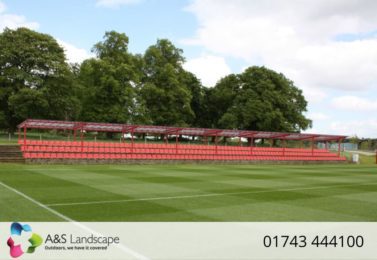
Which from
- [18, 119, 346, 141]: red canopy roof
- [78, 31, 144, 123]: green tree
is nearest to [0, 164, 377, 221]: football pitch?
[18, 119, 346, 141]: red canopy roof

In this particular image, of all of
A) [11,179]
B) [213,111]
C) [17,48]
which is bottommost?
[11,179]

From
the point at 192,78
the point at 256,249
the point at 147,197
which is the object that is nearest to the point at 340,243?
the point at 256,249

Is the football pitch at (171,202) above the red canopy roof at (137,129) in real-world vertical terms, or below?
below

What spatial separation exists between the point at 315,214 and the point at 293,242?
136 inches

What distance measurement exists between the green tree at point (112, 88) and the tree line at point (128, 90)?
125 millimetres

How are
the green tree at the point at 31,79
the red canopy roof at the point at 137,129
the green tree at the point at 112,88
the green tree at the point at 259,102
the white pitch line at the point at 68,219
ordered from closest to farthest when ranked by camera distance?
the white pitch line at the point at 68,219 → the red canopy roof at the point at 137,129 → the green tree at the point at 31,79 → the green tree at the point at 112,88 → the green tree at the point at 259,102

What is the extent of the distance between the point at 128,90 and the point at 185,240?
1829 inches

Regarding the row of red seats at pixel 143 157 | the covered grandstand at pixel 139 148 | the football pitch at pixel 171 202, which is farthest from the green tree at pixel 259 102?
the football pitch at pixel 171 202

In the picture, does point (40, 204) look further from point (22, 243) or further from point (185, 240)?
point (185, 240)

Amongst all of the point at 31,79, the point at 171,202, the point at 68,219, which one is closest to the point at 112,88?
the point at 31,79

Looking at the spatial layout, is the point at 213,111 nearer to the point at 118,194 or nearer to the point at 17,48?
the point at 17,48

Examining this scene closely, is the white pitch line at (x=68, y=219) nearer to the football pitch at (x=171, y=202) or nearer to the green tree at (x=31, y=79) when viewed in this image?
the football pitch at (x=171, y=202)

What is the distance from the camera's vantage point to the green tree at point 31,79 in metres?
43.8

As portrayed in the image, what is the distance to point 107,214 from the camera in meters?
10.0
